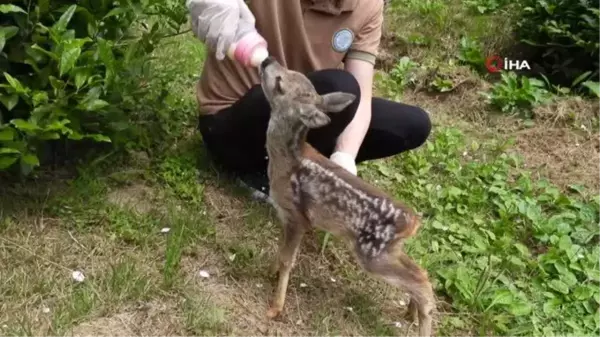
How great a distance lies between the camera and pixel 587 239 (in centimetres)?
419

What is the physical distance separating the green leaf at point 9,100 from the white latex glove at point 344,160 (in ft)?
4.56

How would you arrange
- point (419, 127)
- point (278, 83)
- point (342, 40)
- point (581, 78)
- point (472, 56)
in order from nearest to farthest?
1. point (278, 83)
2. point (342, 40)
3. point (419, 127)
4. point (581, 78)
5. point (472, 56)

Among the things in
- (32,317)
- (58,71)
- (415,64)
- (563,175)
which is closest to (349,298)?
(32,317)

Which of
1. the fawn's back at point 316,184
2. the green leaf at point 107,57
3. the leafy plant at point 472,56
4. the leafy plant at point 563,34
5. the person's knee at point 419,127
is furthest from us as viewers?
the leafy plant at point 472,56

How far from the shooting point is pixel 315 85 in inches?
141

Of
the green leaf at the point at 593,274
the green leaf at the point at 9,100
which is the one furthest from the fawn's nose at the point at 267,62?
the green leaf at the point at 593,274

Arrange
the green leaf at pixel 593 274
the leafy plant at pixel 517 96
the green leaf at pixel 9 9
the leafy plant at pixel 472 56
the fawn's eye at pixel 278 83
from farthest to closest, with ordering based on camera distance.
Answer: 1. the leafy plant at pixel 472 56
2. the leafy plant at pixel 517 96
3. the green leaf at pixel 593 274
4. the fawn's eye at pixel 278 83
5. the green leaf at pixel 9 9

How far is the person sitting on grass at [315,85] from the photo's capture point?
12.0ft

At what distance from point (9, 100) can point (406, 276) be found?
1732 mm

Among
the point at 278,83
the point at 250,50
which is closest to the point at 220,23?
the point at 250,50

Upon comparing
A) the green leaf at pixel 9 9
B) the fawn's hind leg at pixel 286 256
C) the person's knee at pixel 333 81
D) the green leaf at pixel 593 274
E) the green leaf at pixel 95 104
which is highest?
the green leaf at pixel 9 9

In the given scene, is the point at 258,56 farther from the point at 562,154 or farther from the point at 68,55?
the point at 562,154

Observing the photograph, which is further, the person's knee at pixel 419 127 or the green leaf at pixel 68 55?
the person's knee at pixel 419 127

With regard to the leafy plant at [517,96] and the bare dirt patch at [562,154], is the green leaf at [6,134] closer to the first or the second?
the bare dirt patch at [562,154]
